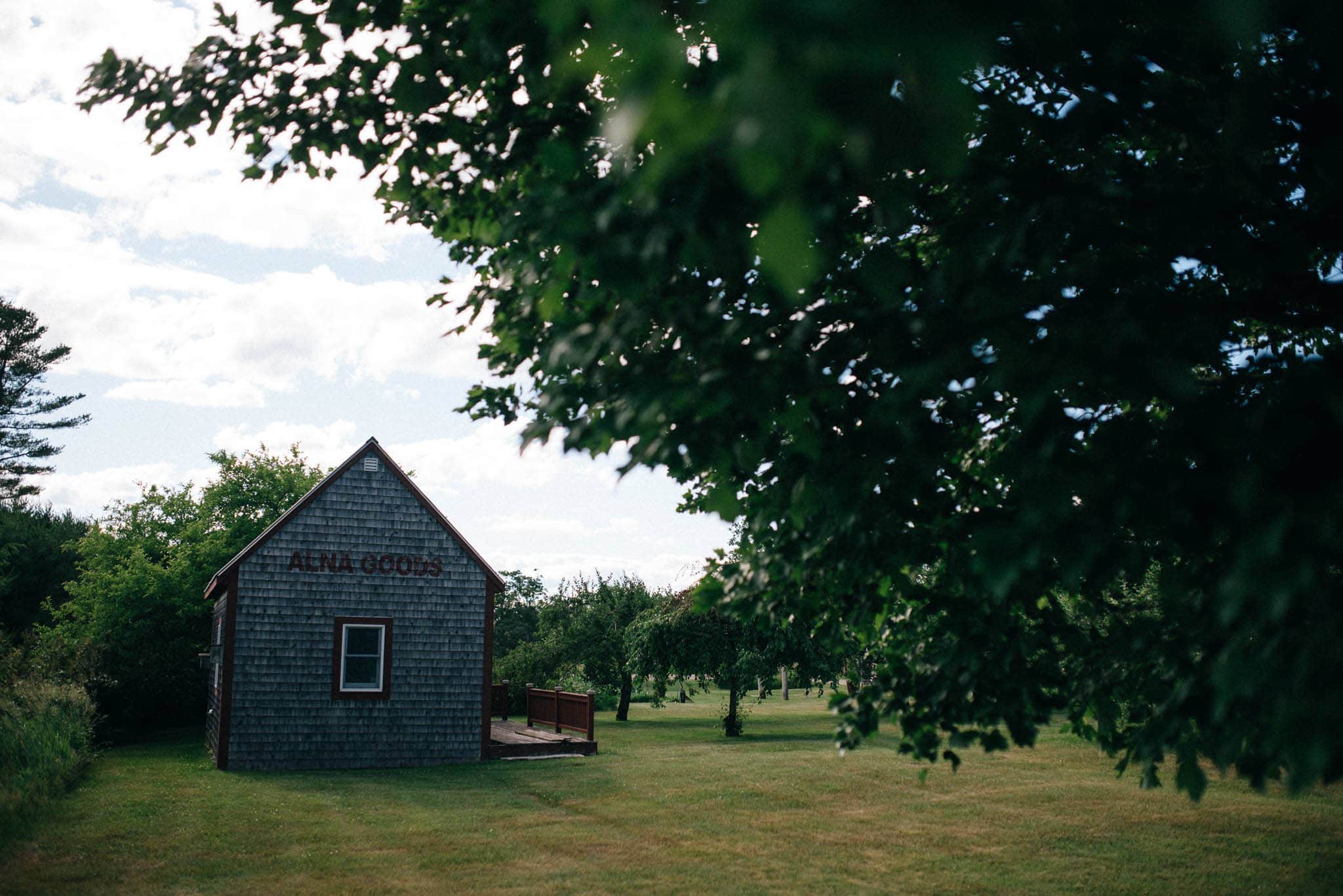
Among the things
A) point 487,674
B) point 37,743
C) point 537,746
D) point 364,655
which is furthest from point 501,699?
point 37,743

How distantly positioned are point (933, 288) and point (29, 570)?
42723mm

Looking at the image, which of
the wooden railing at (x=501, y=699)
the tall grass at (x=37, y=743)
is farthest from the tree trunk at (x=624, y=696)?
the tall grass at (x=37, y=743)

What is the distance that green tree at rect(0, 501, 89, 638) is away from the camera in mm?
34438

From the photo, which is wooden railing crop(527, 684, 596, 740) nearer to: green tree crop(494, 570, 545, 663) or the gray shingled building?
the gray shingled building

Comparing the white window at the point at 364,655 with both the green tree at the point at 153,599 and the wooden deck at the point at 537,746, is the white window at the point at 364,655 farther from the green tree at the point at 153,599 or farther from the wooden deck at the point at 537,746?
the green tree at the point at 153,599

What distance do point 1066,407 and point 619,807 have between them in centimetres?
1101

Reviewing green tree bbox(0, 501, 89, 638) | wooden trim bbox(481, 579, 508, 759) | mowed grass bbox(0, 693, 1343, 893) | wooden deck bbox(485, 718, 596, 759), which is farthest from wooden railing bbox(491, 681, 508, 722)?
green tree bbox(0, 501, 89, 638)

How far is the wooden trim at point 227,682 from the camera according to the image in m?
17.3

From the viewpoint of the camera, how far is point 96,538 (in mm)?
30062

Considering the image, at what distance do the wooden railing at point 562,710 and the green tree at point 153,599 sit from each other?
10260 mm

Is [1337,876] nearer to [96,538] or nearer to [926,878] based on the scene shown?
[926,878]

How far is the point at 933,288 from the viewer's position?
3.58m

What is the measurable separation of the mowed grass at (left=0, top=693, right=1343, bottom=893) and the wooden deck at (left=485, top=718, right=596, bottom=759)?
80 cm

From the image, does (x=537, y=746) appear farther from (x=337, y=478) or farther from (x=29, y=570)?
(x=29, y=570)
